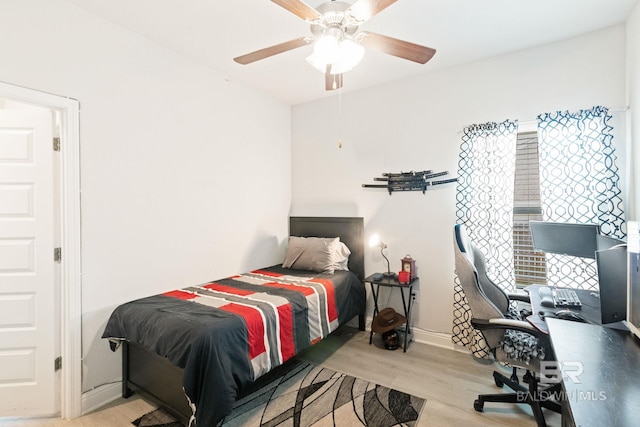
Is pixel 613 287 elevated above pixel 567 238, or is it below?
below

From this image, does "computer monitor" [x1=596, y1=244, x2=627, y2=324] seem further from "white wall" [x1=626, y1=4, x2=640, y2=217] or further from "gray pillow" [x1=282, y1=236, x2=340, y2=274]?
"gray pillow" [x1=282, y1=236, x2=340, y2=274]

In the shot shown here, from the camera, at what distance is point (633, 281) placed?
1.30 metres

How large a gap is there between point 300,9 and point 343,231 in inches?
98.1

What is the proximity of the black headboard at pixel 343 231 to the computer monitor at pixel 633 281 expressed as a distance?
2353 millimetres

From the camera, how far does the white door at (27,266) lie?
6.65 feet

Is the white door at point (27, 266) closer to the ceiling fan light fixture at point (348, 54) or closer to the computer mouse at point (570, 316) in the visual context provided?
the ceiling fan light fixture at point (348, 54)

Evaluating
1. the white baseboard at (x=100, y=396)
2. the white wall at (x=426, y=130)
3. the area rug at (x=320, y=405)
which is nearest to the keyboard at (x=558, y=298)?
the white wall at (x=426, y=130)

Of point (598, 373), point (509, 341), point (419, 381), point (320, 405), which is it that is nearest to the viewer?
point (598, 373)

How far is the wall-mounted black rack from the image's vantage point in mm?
3104

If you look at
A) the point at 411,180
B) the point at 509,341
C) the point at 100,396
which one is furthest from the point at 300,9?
the point at 100,396

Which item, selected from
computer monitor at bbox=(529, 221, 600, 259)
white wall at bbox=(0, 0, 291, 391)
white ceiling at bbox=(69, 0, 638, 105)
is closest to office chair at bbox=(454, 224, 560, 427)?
computer monitor at bbox=(529, 221, 600, 259)

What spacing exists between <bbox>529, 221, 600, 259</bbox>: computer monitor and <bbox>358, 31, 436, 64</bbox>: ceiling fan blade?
141 centimetres

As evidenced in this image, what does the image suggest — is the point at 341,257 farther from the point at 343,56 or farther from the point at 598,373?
the point at 598,373

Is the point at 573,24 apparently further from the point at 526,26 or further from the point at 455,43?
the point at 455,43
